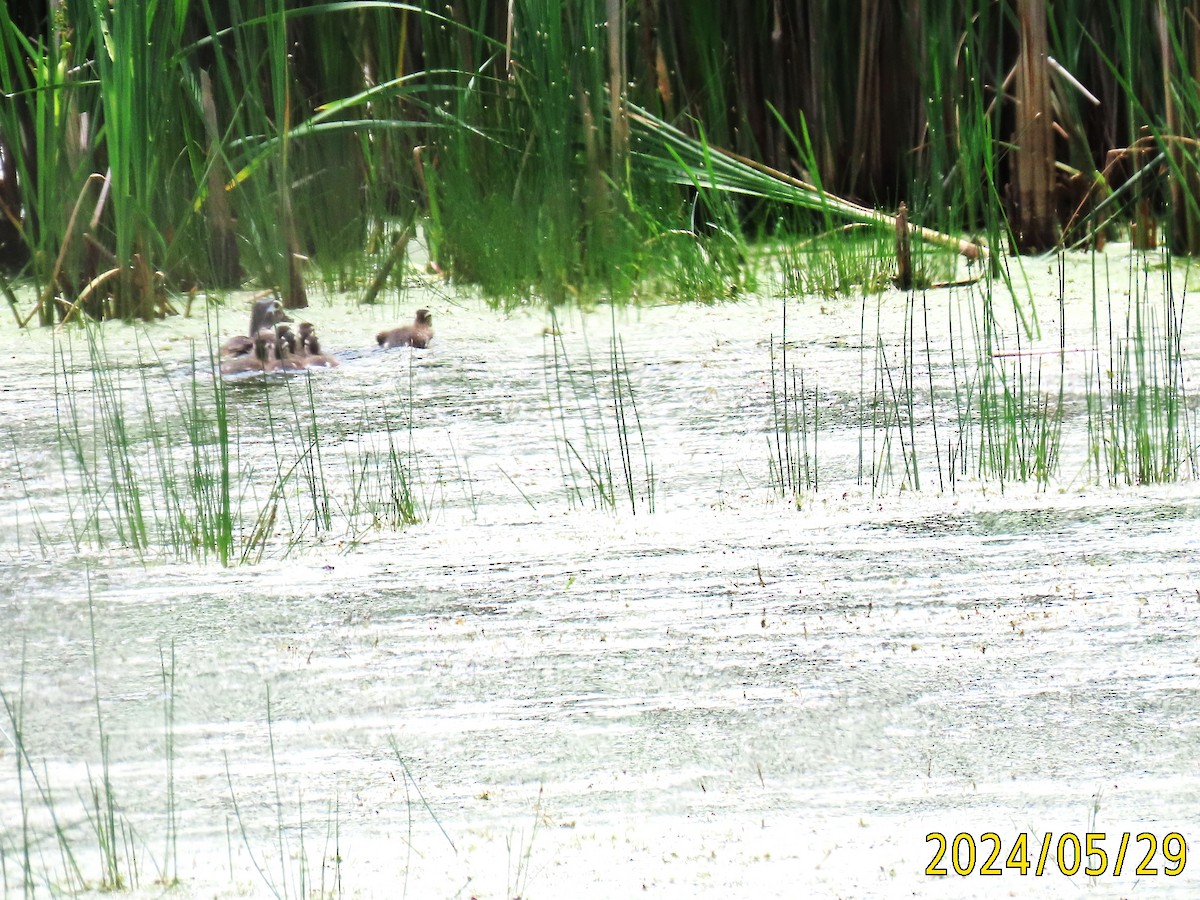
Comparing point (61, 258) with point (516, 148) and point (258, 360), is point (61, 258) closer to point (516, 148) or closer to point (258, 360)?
point (258, 360)

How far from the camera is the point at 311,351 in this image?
3146 mm

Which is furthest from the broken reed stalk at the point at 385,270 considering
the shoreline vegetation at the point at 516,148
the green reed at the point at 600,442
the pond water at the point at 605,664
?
the pond water at the point at 605,664

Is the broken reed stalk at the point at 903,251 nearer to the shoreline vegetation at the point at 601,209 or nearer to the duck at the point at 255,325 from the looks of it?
the shoreline vegetation at the point at 601,209

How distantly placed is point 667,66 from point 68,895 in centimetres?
385

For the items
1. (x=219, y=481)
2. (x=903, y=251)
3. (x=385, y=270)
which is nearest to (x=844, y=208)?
(x=903, y=251)

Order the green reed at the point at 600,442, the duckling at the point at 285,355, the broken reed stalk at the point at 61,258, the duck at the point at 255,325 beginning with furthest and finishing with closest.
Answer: the broken reed stalk at the point at 61,258
the duck at the point at 255,325
the duckling at the point at 285,355
the green reed at the point at 600,442

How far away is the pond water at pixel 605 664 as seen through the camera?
3.96 ft

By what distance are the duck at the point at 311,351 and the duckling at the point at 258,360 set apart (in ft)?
0.20

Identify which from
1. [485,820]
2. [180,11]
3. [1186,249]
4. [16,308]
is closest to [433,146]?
[180,11]

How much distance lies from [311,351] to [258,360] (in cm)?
12
